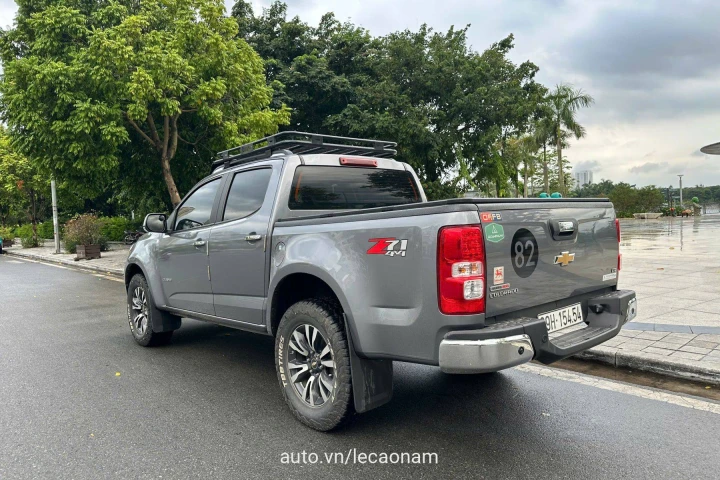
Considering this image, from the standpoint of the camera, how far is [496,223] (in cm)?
293

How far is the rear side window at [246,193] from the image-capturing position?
432 centimetres

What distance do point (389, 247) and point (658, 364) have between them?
3.00 meters

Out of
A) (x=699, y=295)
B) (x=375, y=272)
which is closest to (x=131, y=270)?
(x=375, y=272)

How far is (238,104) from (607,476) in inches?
543

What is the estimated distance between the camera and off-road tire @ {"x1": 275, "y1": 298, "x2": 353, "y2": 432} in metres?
3.29

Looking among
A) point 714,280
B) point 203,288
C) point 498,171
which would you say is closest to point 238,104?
point 203,288

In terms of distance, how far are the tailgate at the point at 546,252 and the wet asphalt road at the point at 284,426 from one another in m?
0.88

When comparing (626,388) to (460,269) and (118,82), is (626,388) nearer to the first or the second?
(460,269)

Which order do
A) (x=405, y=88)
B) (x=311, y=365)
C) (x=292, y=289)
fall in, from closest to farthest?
1. (x=311, y=365)
2. (x=292, y=289)
3. (x=405, y=88)

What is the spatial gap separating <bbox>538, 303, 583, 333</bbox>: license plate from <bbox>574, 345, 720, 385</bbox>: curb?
1424 millimetres

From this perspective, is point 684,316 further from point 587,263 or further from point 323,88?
point 323,88

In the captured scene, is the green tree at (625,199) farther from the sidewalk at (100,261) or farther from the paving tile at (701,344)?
the paving tile at (701,344)

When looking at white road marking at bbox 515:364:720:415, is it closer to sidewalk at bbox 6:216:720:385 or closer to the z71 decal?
sidewalk at bbox 6:216:720:385

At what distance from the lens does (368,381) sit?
128 inches
